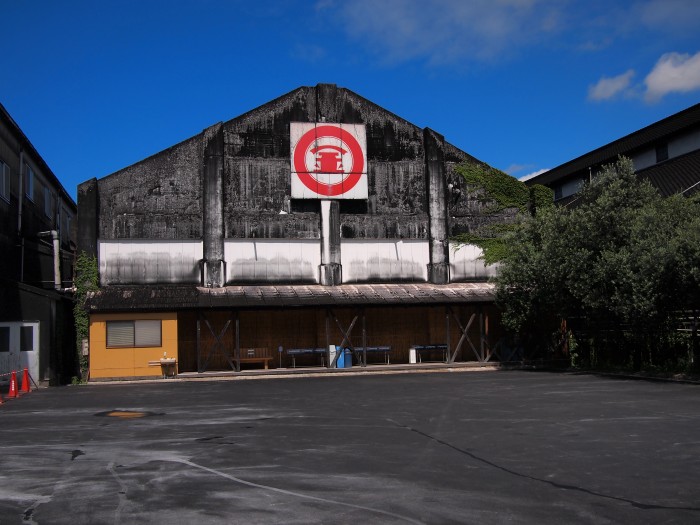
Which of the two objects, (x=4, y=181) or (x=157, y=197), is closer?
(x=4, y=181)

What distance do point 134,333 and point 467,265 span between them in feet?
52.6

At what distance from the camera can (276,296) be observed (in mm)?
31406

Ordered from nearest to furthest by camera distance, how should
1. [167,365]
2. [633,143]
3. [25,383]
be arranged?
[25,383] → [167,365] → [633,143]

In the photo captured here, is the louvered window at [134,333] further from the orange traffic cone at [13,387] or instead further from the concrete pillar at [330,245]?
the concrete pillar at [330,245]

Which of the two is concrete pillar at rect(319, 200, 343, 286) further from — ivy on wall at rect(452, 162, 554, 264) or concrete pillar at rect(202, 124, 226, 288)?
ivy on wall at rect(452, 162, 554, 264)

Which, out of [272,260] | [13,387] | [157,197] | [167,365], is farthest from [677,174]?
[13,387]

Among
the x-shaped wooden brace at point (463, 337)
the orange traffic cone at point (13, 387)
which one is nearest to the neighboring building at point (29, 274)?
the orange traffic cone at point (13, 387)

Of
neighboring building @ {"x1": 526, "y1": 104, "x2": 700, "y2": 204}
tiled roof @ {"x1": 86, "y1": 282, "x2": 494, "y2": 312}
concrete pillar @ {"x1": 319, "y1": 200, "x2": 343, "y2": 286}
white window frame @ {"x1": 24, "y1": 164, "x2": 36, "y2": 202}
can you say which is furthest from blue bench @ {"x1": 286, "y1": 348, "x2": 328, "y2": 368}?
neighboring building @ {"x1": 526, "y1": 104, "x2": 700, "y2": 204}

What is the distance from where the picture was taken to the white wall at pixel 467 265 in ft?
116

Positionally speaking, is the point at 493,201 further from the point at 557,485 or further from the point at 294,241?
the point at 557,485

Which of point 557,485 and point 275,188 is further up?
point 275,188

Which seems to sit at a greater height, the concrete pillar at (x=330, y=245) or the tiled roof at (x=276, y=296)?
the concrete pillar at (x=330, y=245)

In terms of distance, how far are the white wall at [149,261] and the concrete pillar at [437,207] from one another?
11.1 metres

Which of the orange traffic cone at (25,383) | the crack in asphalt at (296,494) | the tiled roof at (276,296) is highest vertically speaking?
the tiled roof at (276,296)
